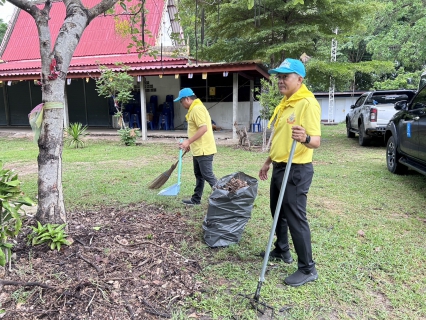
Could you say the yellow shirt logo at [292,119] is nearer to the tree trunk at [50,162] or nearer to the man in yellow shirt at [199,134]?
the man in yellow shirt at [199,134]

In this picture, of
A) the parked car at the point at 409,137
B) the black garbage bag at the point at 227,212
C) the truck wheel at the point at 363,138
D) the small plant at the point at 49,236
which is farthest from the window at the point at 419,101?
the small plant at the point at 49,236

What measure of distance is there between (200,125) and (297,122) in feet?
6.04

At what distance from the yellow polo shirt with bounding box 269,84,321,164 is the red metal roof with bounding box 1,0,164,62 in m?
13.1

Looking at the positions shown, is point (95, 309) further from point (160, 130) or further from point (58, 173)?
point (160, 130)

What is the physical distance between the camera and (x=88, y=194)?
5.11 metres

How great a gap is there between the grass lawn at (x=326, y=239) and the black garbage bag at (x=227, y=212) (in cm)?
12

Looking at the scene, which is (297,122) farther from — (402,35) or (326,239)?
(402,35)

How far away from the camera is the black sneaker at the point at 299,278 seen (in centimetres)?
267

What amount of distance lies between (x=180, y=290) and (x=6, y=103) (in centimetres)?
1756

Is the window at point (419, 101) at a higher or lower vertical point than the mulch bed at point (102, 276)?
higher

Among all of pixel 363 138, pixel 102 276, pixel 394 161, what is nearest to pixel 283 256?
pixel 102 276

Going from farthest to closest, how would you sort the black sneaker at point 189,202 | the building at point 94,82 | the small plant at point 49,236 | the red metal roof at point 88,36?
the red metal roof at point 88,36 → the building at point 94,82 → the black sneaker at point 189,202 → the small plant at point 49,236

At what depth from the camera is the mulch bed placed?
2.30 m

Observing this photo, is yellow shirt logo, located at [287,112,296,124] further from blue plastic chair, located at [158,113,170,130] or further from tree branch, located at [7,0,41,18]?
blue plastic chair, located at [158,113,170,130]
